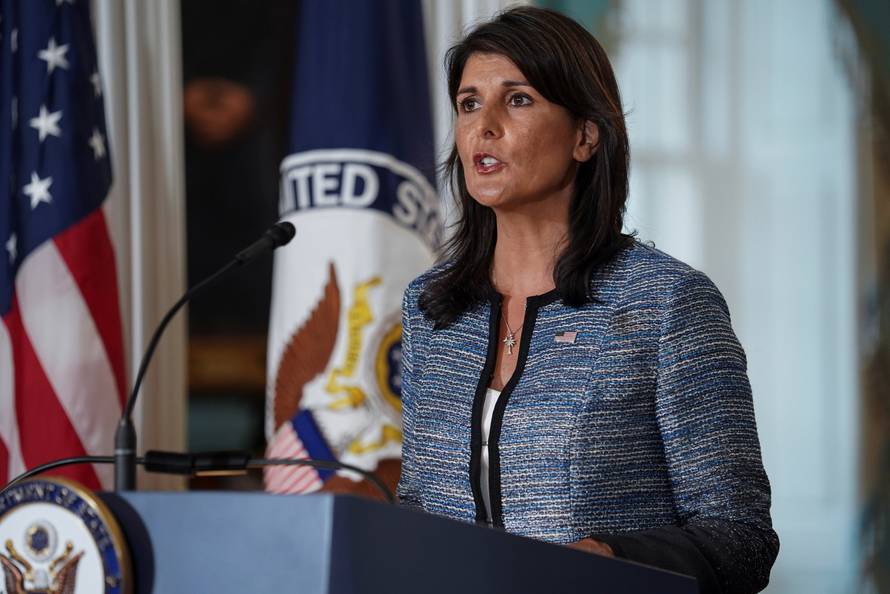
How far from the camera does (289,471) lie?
3348 mm

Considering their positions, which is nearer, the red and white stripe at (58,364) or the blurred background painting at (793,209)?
the red and white stripe at (58,364)

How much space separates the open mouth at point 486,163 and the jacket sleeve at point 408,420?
0.33m

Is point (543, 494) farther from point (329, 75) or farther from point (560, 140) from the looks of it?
point (329, 75)

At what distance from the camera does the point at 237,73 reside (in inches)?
151

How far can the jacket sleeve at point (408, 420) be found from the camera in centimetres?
192

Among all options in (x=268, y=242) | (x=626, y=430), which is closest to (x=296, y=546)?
(x=268, y=242)

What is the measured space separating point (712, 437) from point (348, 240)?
181cm

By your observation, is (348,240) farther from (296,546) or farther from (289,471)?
(296,546)

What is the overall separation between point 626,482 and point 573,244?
0.41 m

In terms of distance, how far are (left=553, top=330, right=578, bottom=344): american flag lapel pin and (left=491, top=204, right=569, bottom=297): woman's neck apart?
12cm

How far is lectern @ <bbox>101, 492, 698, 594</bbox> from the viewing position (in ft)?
3.11

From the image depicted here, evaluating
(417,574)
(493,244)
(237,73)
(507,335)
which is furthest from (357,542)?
(237,73)

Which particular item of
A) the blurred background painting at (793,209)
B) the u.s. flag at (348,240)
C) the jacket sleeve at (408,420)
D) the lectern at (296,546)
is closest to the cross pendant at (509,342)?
the jacket sleeve at (408,420)

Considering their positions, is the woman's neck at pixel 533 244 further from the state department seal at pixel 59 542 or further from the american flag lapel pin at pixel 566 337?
the state department seal at pixel 59 542
